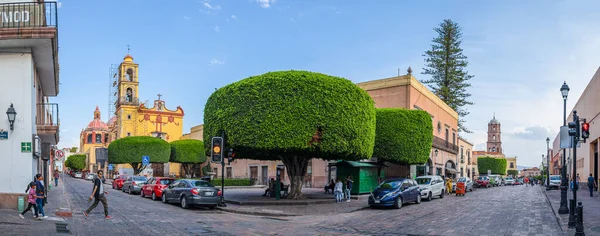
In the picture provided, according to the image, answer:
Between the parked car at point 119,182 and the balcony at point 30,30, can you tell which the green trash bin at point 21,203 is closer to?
the balcony at point 30,30


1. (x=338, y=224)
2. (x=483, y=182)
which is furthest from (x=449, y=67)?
(x=338, y=224)

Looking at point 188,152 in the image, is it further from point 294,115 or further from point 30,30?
point 30,30

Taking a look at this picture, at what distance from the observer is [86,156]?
106m

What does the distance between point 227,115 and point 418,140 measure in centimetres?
1516

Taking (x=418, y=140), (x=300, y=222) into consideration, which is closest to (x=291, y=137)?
(x=300, y=222)

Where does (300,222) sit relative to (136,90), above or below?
below

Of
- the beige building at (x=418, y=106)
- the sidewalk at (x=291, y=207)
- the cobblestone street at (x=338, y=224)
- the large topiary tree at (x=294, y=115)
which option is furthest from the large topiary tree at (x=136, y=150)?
the cobblestone street at (x=338, y=224)

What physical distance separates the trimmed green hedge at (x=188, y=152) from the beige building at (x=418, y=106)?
82.1 ft

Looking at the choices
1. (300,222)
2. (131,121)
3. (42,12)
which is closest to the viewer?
(300,222)

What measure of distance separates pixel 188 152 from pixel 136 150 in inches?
241

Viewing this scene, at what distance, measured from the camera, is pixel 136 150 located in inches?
2162

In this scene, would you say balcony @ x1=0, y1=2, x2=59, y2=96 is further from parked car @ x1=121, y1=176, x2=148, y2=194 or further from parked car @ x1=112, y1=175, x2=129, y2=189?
parked car @ x1=112, y1=175, x2=129, y2=189

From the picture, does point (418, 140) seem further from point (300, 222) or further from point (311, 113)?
point (300, 222)

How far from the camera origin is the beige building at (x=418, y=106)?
3794cm
